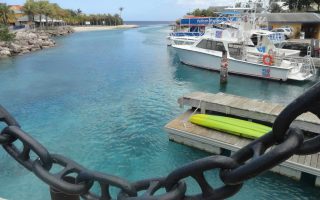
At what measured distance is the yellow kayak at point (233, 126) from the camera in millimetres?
10805

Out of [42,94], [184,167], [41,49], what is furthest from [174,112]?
[41,49]

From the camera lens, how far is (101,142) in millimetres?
12664

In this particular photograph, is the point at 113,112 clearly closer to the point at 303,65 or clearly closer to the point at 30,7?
the point at 303,65

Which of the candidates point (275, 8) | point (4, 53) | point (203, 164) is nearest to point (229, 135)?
point (203, 164)

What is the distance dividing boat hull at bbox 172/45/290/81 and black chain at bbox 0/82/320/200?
80.8ft

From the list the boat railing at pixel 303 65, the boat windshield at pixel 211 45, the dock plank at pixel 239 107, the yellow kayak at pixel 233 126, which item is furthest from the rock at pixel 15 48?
the yellow kayak at pixel 233 126

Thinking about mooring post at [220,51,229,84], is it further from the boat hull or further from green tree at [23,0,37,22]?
green tree at [23,0,37,22]

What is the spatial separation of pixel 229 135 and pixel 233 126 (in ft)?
1.19

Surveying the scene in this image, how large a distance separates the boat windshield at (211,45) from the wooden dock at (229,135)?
1462 cm

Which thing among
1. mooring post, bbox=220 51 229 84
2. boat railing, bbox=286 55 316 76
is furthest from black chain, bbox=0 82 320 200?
boat railing, bbox=286 55 316 76

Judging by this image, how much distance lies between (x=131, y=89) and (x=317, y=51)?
19.9 meters

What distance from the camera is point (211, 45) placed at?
2827 cm

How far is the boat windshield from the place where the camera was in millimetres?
27703

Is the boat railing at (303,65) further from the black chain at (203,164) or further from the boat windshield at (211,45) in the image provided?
the black chain at (203,164)
